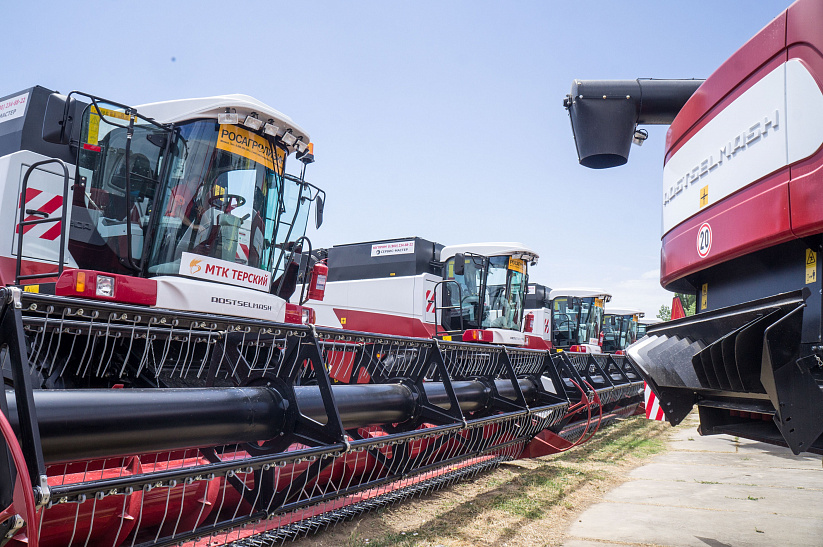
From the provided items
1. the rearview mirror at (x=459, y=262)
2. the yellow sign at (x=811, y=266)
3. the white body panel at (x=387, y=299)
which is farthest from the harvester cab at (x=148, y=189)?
the white body panel at (x=387, y=299)

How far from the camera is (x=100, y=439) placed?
1.83m

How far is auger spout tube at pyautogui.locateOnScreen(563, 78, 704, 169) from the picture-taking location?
324 cm

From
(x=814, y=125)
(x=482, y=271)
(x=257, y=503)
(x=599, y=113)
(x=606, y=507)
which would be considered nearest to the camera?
(x=814, y=125)

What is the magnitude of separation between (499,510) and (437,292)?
5856 mm

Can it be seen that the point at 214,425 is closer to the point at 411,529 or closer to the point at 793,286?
the point at 411,529

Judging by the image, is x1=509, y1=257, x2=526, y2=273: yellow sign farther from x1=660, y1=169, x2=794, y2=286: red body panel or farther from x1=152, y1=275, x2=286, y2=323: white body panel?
x1=660, y1=169, x2=794, y2=286: red body panel

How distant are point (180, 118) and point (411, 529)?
2876mm

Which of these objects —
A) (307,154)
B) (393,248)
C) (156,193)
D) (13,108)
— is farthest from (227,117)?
(393,248)

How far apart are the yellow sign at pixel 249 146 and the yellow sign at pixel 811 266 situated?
3211 mm

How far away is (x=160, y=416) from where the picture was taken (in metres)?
1.99

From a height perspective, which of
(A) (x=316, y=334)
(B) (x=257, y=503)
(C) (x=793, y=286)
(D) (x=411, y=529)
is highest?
(C) (x=793, y=286)

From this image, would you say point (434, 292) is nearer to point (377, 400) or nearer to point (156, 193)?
point (156, 193)

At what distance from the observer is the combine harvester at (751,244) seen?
1.86 metres

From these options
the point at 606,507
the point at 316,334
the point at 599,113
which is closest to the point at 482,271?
the point at 606,507
